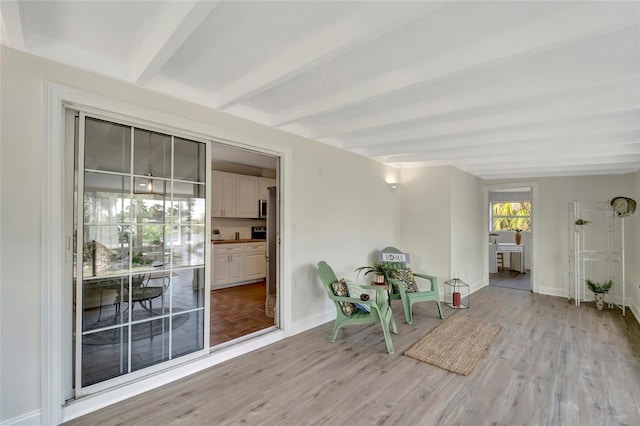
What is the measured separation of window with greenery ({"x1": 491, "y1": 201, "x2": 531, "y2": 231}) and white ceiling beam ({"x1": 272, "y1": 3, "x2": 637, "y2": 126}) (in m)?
7.77

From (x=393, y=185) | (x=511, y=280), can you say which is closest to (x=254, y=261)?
(x=393, y=185)

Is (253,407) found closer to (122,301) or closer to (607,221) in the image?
(122,301)

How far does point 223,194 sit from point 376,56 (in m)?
4.70

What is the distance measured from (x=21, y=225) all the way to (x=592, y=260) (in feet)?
23.1

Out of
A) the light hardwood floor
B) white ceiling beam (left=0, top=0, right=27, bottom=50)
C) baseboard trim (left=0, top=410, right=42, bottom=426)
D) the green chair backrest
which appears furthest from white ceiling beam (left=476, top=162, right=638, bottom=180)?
baseboard trim (left=0, top=410, right=42, bottom=426)

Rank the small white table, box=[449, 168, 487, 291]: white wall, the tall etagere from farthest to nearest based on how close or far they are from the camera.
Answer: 1. the small white table
2. box=[449, 168, 487, 291]: white wall
3. the tall etagere

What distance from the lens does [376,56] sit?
193 cm

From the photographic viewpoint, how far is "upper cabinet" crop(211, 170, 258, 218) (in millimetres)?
5879

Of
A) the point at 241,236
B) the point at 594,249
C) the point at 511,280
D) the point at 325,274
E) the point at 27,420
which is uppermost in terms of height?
the point at 241,236

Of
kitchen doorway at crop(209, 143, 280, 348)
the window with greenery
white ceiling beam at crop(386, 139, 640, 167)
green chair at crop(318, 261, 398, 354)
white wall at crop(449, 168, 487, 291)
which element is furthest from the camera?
the window with greenery

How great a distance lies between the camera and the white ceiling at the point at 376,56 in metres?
1.51

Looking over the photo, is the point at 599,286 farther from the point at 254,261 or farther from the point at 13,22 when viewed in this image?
the point at 13,22

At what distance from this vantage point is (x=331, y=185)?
158 inches

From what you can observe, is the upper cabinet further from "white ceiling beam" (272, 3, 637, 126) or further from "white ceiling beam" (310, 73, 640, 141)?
"white ceiling beam" (272, 3, 637, 126)
